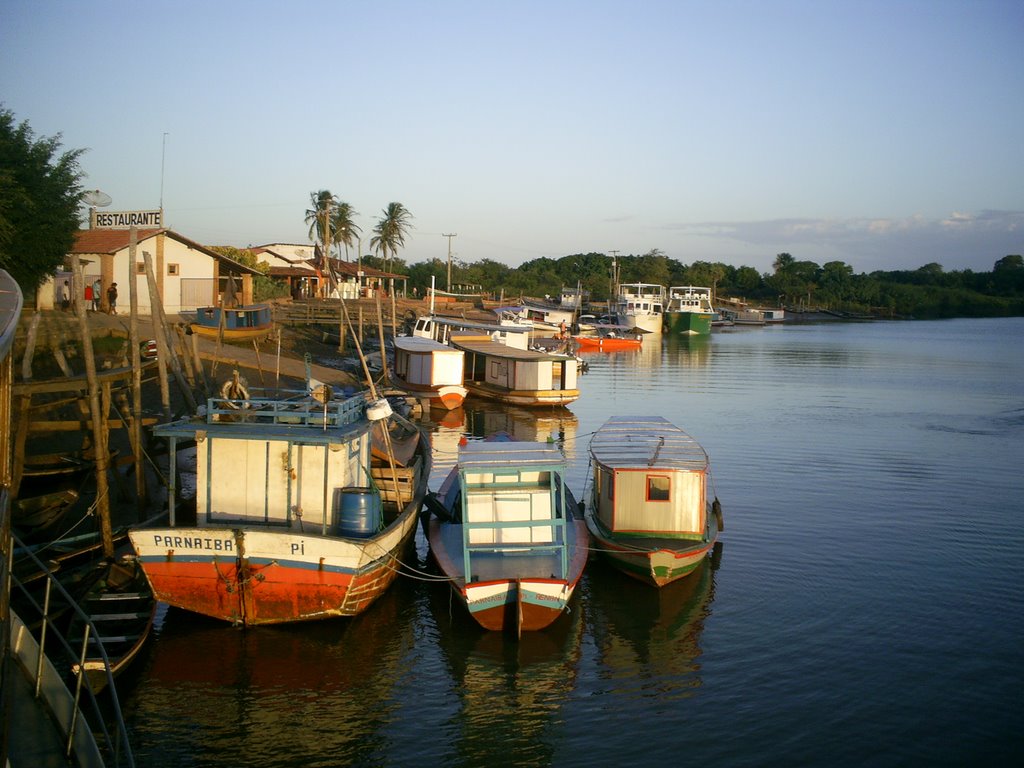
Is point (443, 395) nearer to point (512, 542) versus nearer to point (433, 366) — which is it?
point (433, 366)

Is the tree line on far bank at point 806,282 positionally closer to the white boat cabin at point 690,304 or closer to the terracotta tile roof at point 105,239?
the white boat cabin at point 690,304

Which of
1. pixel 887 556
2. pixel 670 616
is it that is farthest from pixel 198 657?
pixel 887 556

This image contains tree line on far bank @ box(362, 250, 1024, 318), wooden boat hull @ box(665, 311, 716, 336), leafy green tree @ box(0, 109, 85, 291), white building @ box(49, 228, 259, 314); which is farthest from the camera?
tree line on far bank @ box(362, 250, 1024, 318)

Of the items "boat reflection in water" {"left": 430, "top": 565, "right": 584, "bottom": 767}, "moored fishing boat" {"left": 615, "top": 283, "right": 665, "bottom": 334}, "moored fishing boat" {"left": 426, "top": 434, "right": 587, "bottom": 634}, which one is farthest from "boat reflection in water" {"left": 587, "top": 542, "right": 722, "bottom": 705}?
"moored fishing boat" {"left": 615, "top": 283, "right": 665, "bottom": 334}

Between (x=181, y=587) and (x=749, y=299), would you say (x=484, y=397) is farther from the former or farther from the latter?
(x=749, y=299)

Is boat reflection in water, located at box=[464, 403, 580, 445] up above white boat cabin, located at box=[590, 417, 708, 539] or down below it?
below

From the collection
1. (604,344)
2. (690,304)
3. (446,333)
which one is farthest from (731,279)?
(446,333)

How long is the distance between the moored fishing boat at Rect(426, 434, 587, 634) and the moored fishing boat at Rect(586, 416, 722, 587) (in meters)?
1.03

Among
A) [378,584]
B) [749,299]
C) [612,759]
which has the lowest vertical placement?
[612,759]

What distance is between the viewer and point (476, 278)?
12312 centimetres

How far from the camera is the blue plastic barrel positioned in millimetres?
14664

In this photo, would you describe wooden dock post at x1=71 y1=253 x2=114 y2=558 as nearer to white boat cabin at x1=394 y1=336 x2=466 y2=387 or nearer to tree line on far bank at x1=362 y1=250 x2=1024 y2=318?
white boat cabin at x1=394 y1=336 x2=466 y2=387

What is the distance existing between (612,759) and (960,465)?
2189cm

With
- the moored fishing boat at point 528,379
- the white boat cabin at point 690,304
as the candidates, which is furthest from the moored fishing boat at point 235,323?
the white boat cabin at point 690,304
